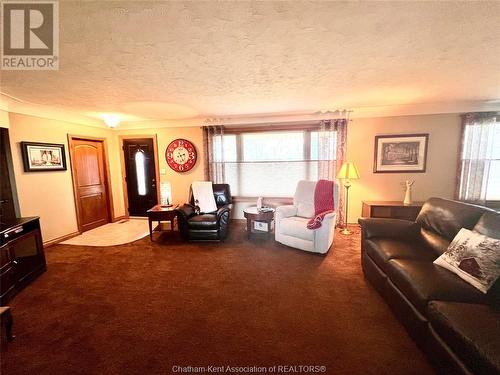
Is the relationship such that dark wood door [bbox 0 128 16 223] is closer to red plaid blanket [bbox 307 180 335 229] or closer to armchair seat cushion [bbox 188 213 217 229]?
armchair seat cushion [bbox 188 213 217 229]

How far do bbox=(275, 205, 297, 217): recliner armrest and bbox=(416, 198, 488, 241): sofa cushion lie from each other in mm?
1712

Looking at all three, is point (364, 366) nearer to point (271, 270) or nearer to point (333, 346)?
point (333, 346)

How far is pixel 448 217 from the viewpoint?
2242 mm

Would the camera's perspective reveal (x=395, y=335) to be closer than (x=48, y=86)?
Yes

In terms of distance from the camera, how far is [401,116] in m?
4.07

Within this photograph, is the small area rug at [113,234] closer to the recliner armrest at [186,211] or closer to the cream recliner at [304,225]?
the recliner armrest at [186,211]

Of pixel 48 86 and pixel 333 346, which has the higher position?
pixel 48 86

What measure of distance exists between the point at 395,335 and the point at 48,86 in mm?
4361

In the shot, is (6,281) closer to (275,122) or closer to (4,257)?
(4,257)

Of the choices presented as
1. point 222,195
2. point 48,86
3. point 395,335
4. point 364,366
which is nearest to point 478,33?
point 395,335

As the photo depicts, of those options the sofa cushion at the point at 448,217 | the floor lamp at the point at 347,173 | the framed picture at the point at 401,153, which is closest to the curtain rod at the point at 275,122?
the framed picture at the point at 401,153

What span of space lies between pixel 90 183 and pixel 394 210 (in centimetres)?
611

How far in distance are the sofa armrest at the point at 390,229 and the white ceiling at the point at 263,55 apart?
1.71 metres

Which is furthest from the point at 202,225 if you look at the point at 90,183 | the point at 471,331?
the point at 471,331
